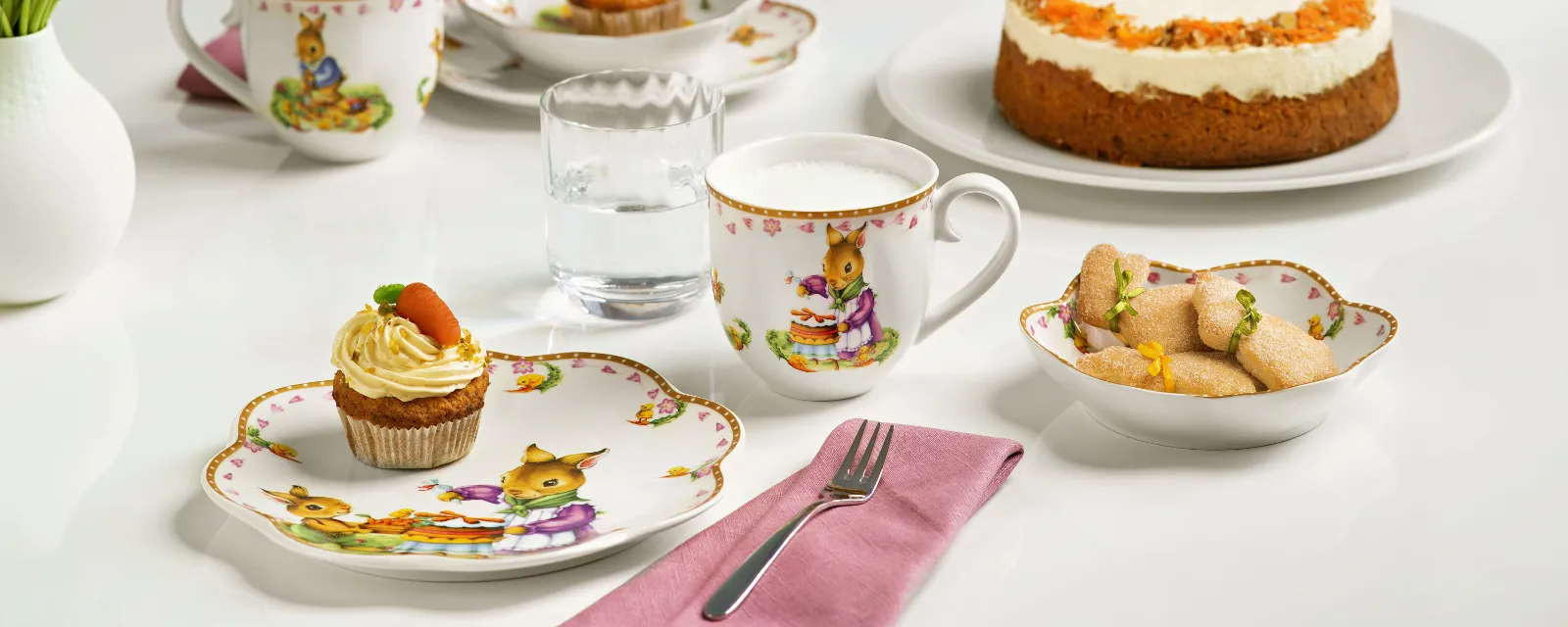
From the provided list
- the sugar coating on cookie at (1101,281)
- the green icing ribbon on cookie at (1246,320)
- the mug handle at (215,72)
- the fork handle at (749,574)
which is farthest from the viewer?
the mug handle at (215,72)

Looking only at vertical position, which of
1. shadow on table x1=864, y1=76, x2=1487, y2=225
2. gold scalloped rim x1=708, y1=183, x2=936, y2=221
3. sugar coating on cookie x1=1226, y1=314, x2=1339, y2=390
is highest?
gold scalloped rim x1=708, y1=183, x2=936, y2=221

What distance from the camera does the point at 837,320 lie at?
3.93ft

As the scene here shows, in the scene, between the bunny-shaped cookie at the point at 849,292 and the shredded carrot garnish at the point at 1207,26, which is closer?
the bunny-shaped cookie at the point at 849,292

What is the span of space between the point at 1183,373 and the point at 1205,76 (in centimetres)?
62

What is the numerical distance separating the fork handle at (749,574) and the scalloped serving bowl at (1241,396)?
0.94 ft

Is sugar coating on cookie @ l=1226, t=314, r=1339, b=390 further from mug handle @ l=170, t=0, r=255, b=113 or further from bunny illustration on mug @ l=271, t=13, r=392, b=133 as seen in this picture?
mug handle @ l=170, t=0, r=255, b=113

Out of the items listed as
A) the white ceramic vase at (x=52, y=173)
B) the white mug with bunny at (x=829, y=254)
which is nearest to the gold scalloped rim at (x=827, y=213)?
the white mug with bunny at (x=829, y=254)

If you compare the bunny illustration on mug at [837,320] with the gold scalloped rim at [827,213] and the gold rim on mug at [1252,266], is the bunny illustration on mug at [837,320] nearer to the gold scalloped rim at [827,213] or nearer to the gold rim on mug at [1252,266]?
the gold scalloped rim at [827,213]

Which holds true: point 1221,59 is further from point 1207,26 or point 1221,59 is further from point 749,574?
point 749,574

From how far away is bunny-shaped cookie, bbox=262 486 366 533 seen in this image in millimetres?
1020

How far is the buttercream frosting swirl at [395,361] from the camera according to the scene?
1.10m

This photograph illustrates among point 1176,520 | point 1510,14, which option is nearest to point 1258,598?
point 1176,520

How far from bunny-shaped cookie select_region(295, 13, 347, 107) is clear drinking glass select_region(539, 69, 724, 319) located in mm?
389

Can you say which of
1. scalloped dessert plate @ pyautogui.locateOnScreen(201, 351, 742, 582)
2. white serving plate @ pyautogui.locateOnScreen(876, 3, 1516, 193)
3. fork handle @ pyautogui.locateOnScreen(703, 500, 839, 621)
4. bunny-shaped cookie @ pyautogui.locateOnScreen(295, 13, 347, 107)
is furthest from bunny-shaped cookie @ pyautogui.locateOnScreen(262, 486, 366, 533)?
white serving plate @ pyautogui.locateOnScreen(876, 3, 1516, 193)
